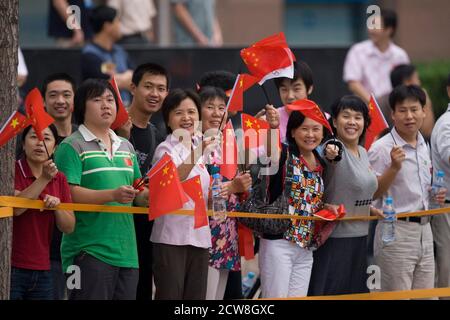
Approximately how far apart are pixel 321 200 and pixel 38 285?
6.76 ft

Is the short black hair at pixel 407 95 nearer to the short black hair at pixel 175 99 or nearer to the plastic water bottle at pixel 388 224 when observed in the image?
the plastic water bottle at pixel 388 224

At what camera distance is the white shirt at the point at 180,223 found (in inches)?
295

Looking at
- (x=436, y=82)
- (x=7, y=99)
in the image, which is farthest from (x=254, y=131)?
(x=436, y=82)

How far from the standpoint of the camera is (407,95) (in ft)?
27.3

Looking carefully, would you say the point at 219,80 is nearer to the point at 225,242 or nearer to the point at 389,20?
the point at 225,242

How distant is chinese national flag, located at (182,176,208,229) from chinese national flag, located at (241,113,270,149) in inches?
22.3

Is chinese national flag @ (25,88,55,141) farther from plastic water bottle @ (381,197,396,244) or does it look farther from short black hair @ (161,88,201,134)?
plastic water bottle @ (381,197,396,244)

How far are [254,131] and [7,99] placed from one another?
5.74 ft

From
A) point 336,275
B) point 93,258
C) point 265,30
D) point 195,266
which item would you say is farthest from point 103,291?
point 265,30

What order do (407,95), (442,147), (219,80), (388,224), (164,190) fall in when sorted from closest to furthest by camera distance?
(164,190), (388,224), (407,95), (442,147), (219,80)

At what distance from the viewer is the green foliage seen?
47.4 ft

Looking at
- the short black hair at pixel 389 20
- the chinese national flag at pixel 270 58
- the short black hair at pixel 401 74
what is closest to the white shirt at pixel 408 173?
the chinese national flag at pixel 270 58

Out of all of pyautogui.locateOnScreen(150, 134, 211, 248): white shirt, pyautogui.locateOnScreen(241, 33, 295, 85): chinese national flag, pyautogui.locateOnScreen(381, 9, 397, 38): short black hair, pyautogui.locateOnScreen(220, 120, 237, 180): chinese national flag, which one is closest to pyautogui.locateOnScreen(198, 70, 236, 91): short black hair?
pyautogui.locateOnScreen(241, 33, 295, 85): chinese national flag

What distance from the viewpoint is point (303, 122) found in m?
7.87
